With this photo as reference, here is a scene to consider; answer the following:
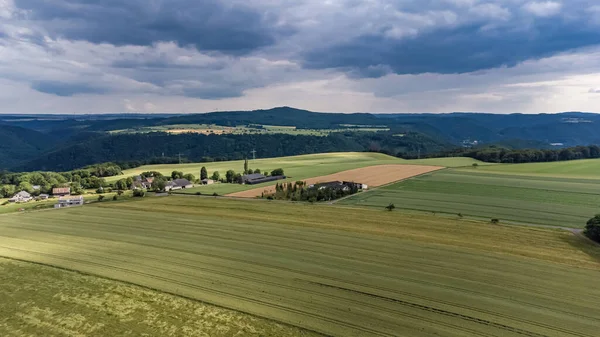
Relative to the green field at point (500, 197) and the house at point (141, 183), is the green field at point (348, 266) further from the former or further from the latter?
the house at point (141, 183)

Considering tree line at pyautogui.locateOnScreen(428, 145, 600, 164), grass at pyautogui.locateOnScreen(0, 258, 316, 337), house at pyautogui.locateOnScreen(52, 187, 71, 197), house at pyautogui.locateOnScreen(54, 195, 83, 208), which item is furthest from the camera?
tree line at pyautogui.locateOnScreen(428, 145, 600, 164)

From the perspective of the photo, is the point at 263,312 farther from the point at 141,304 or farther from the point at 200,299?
the point at 141,304

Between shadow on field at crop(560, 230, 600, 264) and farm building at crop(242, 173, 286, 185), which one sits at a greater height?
shadow on field at crop(560, 230, 600, 264)

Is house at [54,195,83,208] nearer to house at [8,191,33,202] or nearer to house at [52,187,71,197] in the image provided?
house at [52,187,71,197]

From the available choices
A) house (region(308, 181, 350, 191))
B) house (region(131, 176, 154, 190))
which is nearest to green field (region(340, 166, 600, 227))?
house (region(308, 181, 350, 191))

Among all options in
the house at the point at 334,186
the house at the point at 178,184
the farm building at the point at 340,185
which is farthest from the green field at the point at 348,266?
the house at the point at 178,184

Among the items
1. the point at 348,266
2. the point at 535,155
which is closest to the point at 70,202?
the point at 348,266
